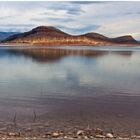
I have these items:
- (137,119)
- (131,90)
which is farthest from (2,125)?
(131,90)

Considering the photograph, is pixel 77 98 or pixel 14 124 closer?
pixel 14 124

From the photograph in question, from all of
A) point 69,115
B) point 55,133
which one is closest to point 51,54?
point 69,115

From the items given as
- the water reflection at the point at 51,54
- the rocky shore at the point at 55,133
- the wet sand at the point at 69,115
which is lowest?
the water reflection at the point at 51,54

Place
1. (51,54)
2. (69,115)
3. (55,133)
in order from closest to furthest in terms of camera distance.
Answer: (55,133)
(69,115)
(51,54)

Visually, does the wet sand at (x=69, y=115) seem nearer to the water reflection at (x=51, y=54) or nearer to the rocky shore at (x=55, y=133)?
the rocky shore at (x=55, y=133)

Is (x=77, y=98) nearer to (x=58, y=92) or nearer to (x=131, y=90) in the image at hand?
(x=58, y=92)

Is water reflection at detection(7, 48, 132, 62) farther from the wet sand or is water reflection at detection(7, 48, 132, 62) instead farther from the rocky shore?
the rocky shore

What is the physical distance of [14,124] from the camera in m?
10.8

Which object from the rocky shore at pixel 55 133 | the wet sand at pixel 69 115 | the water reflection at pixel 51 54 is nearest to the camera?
A: the rocky shore at pixel 55 133

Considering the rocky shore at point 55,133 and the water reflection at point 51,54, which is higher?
the rocky shore at point 55,133

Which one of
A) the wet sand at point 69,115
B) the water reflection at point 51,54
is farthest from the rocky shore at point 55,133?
the water reflection at point 51,54

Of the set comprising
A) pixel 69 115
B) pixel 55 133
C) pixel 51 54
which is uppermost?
pixel 55 133

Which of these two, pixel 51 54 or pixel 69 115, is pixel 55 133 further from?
pixel 51 54

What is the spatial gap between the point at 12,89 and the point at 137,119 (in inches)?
321
